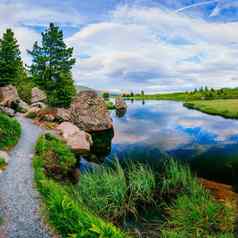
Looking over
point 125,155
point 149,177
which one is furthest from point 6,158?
point 125,155

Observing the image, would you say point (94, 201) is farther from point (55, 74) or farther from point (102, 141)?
point (55, 74)

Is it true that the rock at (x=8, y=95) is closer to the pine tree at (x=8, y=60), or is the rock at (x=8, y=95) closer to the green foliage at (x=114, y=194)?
the pine tree at (x=8, y=60)

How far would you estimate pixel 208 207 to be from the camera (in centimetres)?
1369

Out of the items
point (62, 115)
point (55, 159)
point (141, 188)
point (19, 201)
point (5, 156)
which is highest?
point (62, 115)

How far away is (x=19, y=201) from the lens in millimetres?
13531

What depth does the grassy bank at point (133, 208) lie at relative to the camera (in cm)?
1090

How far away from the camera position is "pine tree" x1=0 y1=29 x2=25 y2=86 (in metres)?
49.3

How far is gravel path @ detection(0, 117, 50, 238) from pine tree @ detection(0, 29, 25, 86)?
30975 millimetres

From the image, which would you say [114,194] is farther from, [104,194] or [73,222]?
[73,222]

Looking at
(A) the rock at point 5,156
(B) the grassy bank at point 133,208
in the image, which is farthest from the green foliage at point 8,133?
(B) the grassy bank at point 133,208

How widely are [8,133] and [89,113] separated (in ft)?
60.4

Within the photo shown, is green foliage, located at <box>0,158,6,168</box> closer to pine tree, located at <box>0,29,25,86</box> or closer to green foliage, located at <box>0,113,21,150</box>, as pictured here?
green foliage, located at <box>0,113,21,150</box>

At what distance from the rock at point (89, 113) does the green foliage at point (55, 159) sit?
17.0m

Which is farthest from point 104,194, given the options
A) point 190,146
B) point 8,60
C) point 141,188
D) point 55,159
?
point 8,60
